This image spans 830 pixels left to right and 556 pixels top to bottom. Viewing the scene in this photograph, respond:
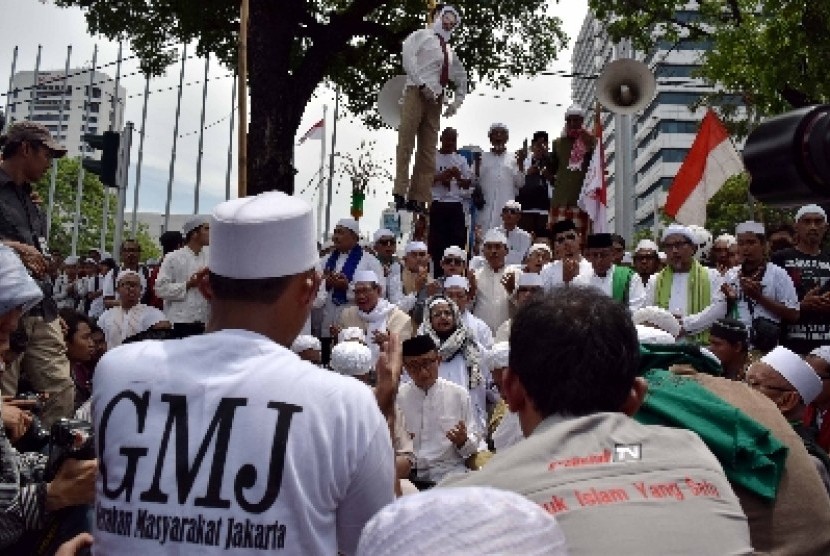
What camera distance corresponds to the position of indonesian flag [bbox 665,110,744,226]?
36.4 ft

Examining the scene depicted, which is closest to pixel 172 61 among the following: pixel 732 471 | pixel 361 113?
pixel 361 113

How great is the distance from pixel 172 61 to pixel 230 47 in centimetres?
111

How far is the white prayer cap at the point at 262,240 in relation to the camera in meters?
2.13

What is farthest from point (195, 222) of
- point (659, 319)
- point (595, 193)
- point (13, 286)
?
point (13, 286)

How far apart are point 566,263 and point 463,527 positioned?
24.4 ft

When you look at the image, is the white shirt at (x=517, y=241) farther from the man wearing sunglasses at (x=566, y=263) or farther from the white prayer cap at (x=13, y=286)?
the white prayer cap at (x=13, y=286)

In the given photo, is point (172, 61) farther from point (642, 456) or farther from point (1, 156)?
point (642, 456)

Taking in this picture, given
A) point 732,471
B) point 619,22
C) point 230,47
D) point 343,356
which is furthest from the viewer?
point 230,47

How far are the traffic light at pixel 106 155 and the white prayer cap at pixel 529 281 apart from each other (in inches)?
184

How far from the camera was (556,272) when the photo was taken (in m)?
8.81

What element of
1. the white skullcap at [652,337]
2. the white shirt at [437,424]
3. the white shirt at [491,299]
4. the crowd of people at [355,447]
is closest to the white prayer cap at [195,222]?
the white shirt at [491,299]

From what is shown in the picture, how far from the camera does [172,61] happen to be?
17.6m

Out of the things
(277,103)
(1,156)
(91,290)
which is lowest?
(91,290)

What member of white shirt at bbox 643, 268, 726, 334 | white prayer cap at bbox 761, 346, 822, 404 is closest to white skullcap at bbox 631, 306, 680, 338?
white prayer cap at bbox 761, 346, 822, 404
